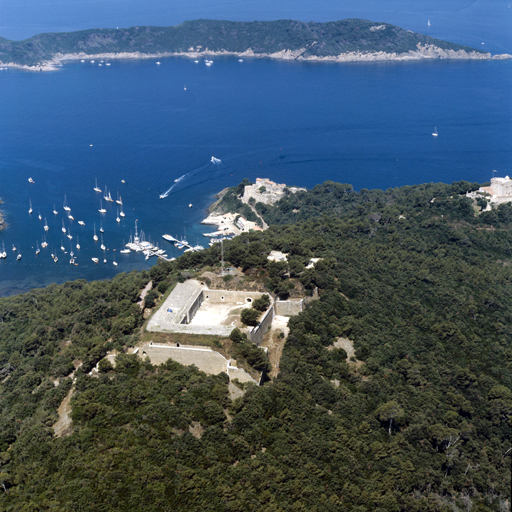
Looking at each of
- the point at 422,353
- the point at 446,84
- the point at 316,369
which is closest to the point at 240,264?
the point at 316,369

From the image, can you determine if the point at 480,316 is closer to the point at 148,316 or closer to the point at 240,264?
the point at 240,264

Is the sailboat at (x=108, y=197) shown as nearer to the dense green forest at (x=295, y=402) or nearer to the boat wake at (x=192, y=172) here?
the boat wake at (x=192, y=172)

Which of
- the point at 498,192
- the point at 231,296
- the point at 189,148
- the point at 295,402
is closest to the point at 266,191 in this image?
the point at 189,148

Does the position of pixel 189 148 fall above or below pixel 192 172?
above

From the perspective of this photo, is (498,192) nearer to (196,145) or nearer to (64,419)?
(196,145)

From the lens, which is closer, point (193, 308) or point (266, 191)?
point (193, 308)

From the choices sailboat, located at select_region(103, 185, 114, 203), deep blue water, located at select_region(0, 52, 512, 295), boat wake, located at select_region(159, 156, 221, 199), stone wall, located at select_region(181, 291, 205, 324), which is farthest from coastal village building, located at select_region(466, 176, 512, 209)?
sailboat, located at select_region(103, 185, 114, 203)

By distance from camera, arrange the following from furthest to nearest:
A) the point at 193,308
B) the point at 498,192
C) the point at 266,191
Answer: the point at 266,191 < the point at 498,192 < the point at 193,308
